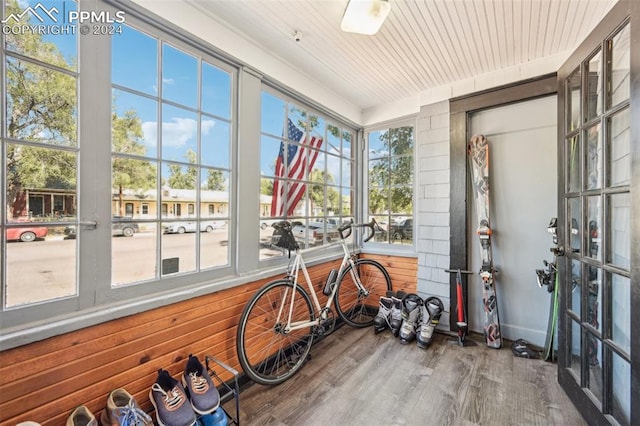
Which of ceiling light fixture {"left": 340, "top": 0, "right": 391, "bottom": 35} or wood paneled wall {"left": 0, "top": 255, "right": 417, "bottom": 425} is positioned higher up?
ceiling light fixture {"left": 340, "top": 0, "right": 391, "bottom": 35}

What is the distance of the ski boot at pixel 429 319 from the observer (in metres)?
2.45

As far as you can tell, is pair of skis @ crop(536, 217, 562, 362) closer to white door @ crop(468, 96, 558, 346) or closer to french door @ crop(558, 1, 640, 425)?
white door @ crop(468, 96, 558, 346)

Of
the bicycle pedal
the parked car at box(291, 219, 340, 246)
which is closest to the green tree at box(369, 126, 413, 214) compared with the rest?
the parked car at box(291, 219, 340, 246)

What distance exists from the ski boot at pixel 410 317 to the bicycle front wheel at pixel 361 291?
1.37 ft

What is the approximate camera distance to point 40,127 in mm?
1200

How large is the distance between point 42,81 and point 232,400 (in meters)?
2.06

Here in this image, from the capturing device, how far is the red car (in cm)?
112

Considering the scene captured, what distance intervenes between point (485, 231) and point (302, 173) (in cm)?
185

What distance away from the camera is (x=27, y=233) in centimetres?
116

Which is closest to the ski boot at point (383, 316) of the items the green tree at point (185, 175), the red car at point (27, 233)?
the green tree at point (185, 175)

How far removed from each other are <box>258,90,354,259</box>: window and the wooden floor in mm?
1014

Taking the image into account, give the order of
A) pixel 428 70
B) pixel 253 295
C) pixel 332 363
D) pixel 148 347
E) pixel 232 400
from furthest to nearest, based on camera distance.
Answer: pixel 428 70 → pixel 332 363 → pixel 253 295 → pixel 232 400 → pixel 148 347

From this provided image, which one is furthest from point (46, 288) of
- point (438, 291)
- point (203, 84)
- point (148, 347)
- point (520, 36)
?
point (520, 36)

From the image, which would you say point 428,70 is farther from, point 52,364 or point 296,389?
point 52,364
